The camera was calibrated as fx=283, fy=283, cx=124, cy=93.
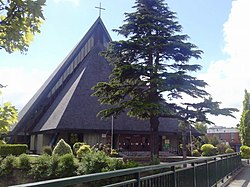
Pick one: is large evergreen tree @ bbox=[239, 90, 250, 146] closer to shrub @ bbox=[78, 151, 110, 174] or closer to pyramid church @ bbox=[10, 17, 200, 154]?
pyramid church @ bbox=[10, 17, 200, 154]

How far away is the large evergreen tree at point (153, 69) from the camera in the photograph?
1441 centimetres

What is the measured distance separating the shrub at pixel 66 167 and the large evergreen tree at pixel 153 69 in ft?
11.3

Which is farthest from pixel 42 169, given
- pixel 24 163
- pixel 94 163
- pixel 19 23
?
pixel 19 23

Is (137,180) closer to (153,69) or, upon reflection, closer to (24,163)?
(153,69)

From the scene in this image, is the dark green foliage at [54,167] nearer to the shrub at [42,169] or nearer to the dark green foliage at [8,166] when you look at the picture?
the shrub at [42,169]

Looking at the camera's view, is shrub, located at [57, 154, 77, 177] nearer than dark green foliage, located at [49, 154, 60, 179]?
Yes

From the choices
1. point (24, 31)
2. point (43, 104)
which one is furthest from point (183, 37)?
point (43, 104)

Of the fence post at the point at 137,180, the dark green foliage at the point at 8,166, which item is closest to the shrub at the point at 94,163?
the dark green foliage at the point at 8,166

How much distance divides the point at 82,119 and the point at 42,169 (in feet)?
36.7

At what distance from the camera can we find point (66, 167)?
43.7 feet

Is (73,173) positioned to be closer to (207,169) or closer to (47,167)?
(47,167)

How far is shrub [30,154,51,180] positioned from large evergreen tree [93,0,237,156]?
156 inches

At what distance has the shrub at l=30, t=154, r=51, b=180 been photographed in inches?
553

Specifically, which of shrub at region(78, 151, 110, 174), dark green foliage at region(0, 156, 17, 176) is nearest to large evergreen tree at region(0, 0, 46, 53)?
shrub at region(78, 151, 110, 174)
